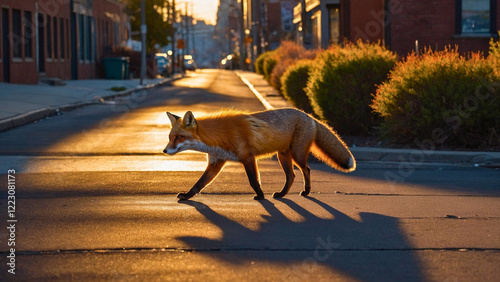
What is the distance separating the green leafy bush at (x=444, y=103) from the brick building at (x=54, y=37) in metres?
20.7

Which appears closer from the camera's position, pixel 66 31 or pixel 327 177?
pixel 327 177

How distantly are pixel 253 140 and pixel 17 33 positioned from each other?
27.4 meters

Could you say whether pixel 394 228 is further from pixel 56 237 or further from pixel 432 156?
pixel 432 156

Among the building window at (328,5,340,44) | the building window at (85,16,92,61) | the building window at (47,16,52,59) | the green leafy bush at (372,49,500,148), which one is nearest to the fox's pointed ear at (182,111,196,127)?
the green leafy bush at (372,49,500,148)

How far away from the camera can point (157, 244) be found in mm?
6789

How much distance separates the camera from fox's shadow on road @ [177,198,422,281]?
602cm

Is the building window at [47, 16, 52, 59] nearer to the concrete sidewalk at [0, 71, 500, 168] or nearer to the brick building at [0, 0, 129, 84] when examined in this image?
the brick building at [0, 0, 129, 84]

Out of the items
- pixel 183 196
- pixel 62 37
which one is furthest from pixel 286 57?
pixel 183 196

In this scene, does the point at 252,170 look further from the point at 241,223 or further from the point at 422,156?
the point at 422,156

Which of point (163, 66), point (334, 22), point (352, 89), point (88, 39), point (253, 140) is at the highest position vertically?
point (334, 22)

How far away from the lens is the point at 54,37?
4103cm

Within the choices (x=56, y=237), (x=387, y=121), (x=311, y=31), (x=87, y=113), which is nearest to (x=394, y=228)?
(x=56, y=237)

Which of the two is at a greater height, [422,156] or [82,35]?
[82,35]

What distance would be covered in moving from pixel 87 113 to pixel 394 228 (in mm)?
16973
